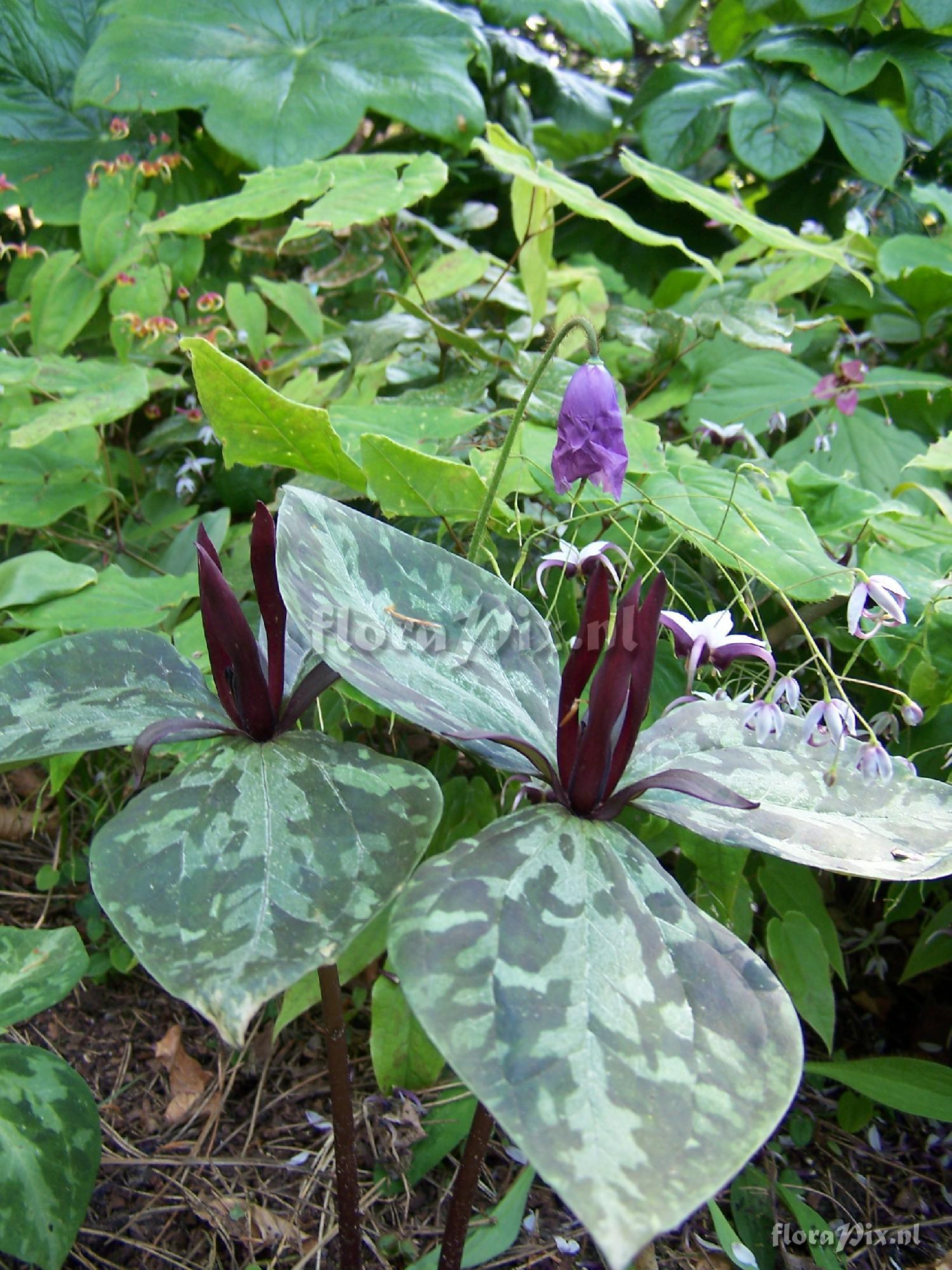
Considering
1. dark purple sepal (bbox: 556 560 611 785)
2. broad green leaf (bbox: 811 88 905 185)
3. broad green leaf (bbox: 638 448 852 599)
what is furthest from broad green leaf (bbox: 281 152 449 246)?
broad green leaf (bbox: 811 88 905 185)

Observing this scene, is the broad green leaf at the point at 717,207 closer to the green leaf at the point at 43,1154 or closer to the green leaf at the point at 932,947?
the green leaf at the point at 932,947

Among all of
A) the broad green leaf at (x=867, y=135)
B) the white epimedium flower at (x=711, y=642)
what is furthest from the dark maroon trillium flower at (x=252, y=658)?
the broad green leaf at (x=867, y=135)

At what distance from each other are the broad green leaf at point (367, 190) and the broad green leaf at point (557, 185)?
92 millimetres

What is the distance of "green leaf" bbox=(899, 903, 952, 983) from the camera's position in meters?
0.97

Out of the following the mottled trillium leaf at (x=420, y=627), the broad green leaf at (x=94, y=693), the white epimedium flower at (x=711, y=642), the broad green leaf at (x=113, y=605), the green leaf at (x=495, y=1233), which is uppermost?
the mottled trillium leaf at (x=420, y=627)

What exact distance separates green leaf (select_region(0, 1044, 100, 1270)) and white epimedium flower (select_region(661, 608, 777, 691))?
651 millimetres

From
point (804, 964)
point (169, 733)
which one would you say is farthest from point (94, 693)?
point (804, 964)

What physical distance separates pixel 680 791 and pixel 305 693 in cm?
27

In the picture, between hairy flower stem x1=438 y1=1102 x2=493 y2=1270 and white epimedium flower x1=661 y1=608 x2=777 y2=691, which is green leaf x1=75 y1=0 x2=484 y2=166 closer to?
white epimedium flower x1=661 y1=608 x2=777 y2=691

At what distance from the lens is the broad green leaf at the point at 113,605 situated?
0.97m

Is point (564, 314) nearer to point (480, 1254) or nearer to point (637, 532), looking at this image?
point (637, 532)

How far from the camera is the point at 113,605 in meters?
1.01

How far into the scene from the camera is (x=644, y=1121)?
40 cm

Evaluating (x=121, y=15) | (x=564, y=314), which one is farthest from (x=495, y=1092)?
(x=121, y=15)
